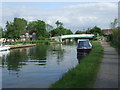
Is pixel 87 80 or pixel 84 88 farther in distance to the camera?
pixel 87 80

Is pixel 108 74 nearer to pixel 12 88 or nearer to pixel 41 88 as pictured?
pixel 41 88

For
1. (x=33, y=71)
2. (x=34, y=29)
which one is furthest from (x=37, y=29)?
(x=33, y=71)

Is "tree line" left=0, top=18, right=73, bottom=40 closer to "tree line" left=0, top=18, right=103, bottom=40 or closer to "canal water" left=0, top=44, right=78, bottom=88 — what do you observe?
→ "tree line" left=0, top=18, right=103, bottom=40

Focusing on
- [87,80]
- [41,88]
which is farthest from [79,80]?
[41,88]

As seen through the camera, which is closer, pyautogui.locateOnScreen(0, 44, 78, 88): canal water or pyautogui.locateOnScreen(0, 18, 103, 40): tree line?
pyautogui.locateOnScreen(0, 44, 78, 88): canal water

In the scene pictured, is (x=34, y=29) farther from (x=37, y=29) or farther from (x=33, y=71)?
(x=33, y=71)

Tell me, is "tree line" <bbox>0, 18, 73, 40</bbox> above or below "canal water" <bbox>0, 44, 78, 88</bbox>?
above

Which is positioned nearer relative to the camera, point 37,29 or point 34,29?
point 37,29

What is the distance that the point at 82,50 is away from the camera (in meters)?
39.3

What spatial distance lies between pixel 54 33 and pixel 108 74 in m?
144

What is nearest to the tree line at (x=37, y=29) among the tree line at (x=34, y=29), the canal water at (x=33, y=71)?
the tree line at (x=34, y=29)

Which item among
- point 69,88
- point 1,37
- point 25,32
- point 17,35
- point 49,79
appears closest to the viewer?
point 69,88

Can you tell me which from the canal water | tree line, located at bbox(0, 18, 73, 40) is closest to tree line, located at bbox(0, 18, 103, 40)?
tree line, located at bbox(0, 18, 73, 40)

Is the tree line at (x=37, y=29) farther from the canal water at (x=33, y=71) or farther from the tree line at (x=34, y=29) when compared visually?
the canal water at (x=33, y=71)
